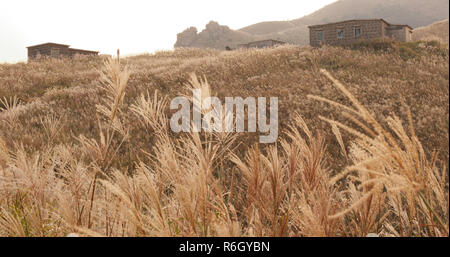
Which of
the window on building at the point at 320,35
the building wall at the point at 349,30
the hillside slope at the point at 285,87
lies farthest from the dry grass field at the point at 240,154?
the window on building at the point at 320,35

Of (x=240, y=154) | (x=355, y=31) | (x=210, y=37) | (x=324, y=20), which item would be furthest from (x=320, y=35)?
(x=324, y=20)

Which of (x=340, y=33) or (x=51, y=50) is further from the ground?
(x=340, y=33)

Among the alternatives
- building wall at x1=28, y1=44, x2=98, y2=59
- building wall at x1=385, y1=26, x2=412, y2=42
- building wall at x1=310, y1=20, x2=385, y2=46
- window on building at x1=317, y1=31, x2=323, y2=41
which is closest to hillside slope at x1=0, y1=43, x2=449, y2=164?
building wall at x1=310, y1=20, x2=385, y2=46

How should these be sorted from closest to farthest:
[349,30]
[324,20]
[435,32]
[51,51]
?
[349,30] → [51,51] → [435,32] → [324,20]

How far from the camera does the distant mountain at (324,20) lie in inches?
3519

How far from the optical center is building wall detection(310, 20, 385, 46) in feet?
109

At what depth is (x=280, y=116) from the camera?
9.78 metres

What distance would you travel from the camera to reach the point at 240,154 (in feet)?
23.5

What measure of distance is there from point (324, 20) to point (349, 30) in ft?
314

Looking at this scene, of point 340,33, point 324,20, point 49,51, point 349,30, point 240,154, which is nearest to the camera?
point 240,154

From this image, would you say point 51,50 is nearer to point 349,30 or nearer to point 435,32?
point 349,30

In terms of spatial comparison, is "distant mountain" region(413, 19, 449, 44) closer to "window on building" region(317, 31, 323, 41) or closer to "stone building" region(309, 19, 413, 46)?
"stone building" region(309, 19, 413, 46)

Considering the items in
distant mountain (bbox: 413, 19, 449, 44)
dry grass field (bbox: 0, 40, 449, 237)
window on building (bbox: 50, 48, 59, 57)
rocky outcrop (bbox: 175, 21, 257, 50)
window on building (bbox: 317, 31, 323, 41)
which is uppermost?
rocky outcrop (bbox: 175, 21, 257, 50)

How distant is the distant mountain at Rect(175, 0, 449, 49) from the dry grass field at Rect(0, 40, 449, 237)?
6947 centimetres
